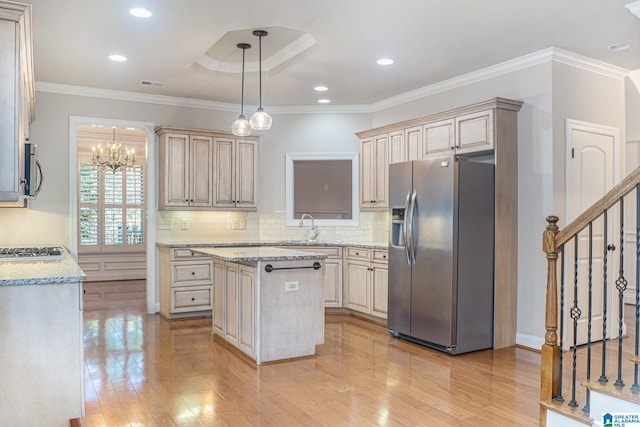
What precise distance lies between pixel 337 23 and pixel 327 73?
52.2 inches

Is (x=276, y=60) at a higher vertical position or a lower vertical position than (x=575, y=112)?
higher

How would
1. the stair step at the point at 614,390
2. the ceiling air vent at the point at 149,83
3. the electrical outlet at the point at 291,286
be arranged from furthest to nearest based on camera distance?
the ceiling air vent at the point at 149,83 < the electrical outlet at the point at 291,286 < the stair step at the point at 614,390

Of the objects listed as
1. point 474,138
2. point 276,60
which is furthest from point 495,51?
point 276,60

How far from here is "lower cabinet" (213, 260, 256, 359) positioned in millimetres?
4176

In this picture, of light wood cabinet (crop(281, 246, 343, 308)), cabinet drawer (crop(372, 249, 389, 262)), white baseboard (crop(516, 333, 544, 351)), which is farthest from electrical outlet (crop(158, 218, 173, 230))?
white baseboard (crop(516, 333, 544, 351))

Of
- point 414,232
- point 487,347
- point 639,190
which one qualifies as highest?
point 639,190

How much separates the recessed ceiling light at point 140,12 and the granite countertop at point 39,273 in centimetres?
185

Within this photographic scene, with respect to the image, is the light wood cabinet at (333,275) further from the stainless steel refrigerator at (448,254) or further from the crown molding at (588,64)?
the crown molding at (588,64)

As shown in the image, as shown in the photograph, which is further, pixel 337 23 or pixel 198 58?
pixel 198 58

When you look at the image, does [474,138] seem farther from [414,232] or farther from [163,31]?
[163,31]

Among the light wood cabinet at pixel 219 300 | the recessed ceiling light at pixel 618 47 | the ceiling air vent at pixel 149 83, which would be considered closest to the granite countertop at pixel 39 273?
the light wood cabinet at pixel 219 300

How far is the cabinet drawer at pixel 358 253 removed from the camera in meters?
5.67

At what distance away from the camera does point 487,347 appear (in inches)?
179

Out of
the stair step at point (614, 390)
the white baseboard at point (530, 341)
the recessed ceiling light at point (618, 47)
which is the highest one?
the recessed ceiling light at point (618, 47)
